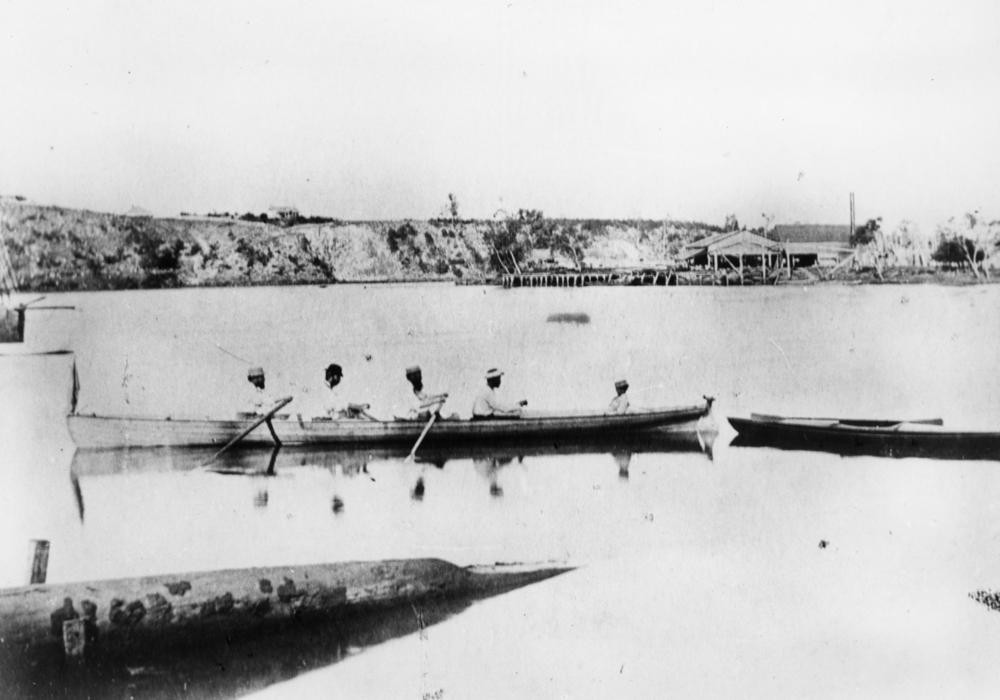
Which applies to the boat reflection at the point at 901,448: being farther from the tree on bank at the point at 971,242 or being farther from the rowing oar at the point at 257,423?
the rowing oar at the point at 257,423

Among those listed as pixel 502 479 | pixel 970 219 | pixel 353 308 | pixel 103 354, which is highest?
pixel 970 219

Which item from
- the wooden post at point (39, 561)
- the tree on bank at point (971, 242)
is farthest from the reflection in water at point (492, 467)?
the tree on bank at point (971, 242)

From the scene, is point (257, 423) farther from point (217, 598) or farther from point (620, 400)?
point (620, 400)

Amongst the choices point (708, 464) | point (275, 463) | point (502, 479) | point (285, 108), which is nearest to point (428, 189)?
point (285, 108)

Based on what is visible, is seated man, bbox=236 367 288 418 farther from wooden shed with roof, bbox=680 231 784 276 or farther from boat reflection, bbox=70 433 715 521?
wooden shed with roof, bbox=680 231 784 276

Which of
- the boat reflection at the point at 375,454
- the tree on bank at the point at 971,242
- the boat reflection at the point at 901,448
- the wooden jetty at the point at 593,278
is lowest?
the boat reflection at the point at 375,454

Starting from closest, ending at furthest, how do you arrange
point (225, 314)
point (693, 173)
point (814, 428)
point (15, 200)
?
point (15, 200) < point (693, 173) < point (225, 314) < point (814, 428)

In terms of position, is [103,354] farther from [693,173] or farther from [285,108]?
[693,173]
